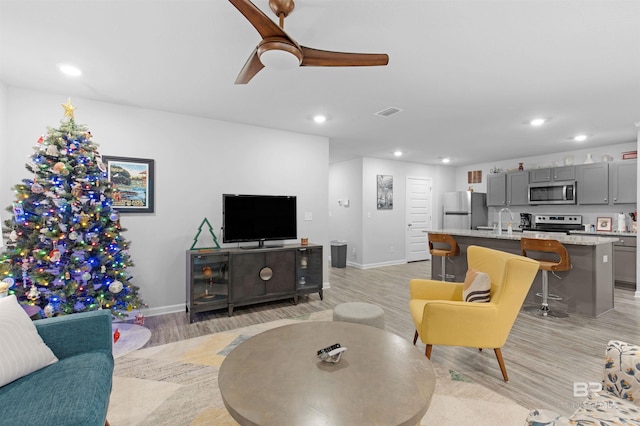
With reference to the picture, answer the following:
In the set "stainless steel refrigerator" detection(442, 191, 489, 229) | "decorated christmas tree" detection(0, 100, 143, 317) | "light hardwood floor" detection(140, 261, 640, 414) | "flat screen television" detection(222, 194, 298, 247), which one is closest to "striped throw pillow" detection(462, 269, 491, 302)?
"light hardwood floor" detection(140, 261, 640, 414)

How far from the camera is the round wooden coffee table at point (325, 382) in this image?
1.17m

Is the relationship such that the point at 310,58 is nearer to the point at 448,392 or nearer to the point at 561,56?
the point at 561,56

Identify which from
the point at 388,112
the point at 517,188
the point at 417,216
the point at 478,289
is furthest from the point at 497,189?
the point at 478,289

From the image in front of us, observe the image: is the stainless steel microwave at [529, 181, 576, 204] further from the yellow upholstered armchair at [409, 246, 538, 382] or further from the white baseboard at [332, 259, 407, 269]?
the yellow upholstered armchair at [409, 246, 538, 382]

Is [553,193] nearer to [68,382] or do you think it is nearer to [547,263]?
[547,263]

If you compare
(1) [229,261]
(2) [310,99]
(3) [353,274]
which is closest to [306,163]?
(2) [310,99]

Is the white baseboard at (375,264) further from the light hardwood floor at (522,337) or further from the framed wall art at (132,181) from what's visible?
the framed wall art at (132,181)

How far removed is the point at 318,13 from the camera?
1.94m

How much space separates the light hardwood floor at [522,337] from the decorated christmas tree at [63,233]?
0.84 meters

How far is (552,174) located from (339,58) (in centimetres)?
630

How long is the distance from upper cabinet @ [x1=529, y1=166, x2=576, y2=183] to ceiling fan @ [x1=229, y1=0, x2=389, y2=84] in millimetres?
5993

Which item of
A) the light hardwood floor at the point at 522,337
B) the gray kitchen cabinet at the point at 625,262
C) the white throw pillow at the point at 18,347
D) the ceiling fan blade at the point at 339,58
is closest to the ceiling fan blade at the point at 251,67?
the ceiling fan blade at the point at 339,58

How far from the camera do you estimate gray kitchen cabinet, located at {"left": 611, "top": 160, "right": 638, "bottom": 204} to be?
5113 millimetres

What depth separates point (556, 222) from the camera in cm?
628
